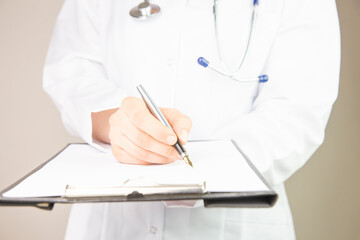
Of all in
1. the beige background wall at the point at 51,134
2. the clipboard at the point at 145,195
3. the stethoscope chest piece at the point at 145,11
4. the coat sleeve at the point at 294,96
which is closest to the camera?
the clipboard at the point at 145,195

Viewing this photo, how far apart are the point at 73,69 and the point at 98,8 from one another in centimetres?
18

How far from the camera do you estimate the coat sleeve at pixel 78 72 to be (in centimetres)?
62

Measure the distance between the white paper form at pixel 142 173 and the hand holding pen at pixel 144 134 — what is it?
0.02 metres

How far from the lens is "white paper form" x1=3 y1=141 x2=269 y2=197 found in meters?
0.32

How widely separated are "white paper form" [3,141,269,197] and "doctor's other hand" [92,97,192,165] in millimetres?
16

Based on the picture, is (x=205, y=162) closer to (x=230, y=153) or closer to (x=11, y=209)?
(x=230, y=153)

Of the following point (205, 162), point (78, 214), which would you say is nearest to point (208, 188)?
point (205, 162)

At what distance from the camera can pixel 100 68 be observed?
2.58 feet

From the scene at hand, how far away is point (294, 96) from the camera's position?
613 millimetres

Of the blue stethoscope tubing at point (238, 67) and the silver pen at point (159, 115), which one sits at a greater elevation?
the blue stethoscope tubing at point (238, 67)

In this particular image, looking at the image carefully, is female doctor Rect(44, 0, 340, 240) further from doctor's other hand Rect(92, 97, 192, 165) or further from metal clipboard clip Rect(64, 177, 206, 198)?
metal clipboard clip Rect(64, 177, 206, 198)

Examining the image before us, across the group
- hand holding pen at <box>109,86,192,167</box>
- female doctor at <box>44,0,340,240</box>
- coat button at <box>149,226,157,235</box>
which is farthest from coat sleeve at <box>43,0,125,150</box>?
coat button at <box>149,226,157,235</box>

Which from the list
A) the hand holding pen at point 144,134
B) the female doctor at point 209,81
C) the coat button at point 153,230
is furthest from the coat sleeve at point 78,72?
the coat button at point 153,230

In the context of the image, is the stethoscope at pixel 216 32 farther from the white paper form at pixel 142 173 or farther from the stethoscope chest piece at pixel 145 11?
the white paper form at pixel 142 173
